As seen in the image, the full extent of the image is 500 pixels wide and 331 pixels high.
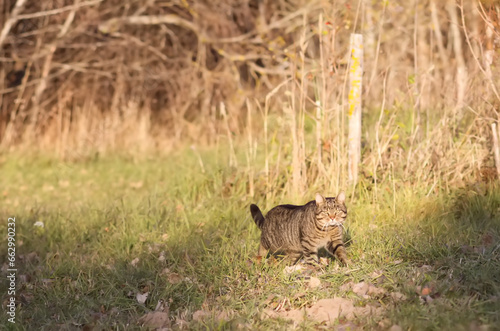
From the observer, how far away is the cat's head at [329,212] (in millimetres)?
4219

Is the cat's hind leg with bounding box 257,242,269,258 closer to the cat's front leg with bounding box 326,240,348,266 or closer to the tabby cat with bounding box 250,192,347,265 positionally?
the tabby cat with bounding box 250,192,347,265

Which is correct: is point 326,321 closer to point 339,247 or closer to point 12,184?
point 339,247

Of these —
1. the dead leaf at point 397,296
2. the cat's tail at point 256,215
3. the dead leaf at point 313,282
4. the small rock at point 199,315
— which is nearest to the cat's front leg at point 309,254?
the dead leaf at point 313,282

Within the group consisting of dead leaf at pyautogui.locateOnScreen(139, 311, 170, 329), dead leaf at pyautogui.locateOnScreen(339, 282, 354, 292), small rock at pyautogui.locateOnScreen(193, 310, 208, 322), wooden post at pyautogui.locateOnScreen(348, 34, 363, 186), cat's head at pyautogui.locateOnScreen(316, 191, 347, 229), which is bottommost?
dead leaf at pyautogui.locateOnScreen(139, 311, 170, 329)

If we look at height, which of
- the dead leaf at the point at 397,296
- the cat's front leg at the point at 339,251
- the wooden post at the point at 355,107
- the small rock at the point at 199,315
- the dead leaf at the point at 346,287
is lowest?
the small rock at the point at 199,315

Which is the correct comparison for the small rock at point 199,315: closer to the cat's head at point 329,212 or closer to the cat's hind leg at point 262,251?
the cat's hind leg at point 262,251

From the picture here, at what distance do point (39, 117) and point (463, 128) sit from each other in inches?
334

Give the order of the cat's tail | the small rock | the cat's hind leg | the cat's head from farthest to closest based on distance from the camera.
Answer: the cat's tail
the cat's hind leg
the cat's head
the small rock

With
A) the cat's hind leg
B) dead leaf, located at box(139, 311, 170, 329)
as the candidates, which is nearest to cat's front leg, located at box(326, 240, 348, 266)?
the cat's hind leg

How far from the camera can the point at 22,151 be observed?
9938 mm

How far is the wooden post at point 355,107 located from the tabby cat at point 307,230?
1.35 m

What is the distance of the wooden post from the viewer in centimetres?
585

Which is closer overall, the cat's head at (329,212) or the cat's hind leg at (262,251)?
the cat's head at (329,212)

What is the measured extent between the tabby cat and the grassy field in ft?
0.41
